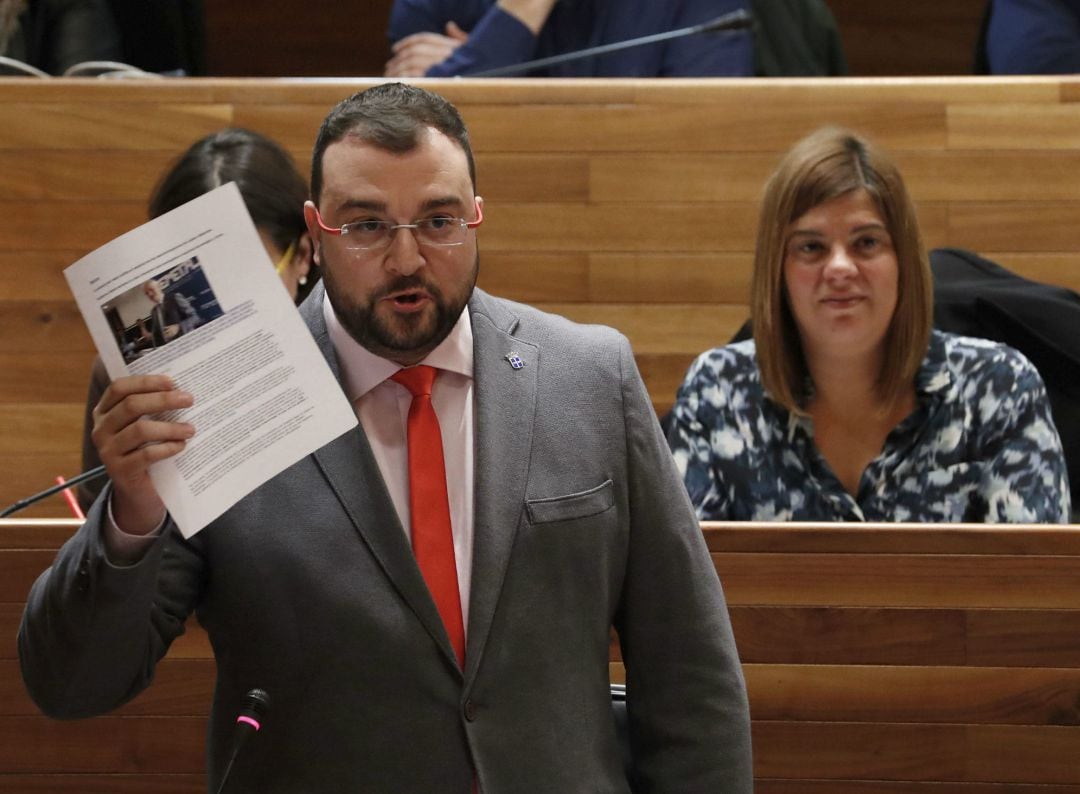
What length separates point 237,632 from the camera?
663 mm

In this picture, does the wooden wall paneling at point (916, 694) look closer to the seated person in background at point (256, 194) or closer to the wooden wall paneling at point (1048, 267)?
the seated person in background at point (256, 194)

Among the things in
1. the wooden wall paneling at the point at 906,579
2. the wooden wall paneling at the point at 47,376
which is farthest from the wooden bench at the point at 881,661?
the wooden wall paneling at the point at 47,376

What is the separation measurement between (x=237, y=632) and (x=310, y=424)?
116 mm

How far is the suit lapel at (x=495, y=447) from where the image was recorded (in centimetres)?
66

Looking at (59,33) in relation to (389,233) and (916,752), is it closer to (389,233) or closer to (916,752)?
(389,233)

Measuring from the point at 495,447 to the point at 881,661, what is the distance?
355 millimetres

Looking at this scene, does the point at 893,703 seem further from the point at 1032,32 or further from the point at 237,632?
the point at 1032,32

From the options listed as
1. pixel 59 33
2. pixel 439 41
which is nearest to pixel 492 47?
pixel 439 41

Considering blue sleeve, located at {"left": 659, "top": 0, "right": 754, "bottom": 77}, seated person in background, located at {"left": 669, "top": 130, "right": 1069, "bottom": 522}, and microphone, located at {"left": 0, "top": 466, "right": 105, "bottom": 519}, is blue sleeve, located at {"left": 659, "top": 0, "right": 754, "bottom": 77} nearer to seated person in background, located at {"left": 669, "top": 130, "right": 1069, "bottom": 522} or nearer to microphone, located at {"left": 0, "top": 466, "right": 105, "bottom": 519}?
seated person in background, located at {"left": 669, "top": 130, "right": 1069, "bottom": 522}

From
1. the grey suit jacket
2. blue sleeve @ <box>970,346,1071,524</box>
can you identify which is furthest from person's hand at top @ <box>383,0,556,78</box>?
the grey suit jacket

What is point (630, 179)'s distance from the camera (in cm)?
137

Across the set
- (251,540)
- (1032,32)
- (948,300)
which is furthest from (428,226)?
(1032,32)

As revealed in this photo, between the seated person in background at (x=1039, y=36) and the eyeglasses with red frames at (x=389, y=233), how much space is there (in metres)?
1.07

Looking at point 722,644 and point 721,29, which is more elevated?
point 721,29
